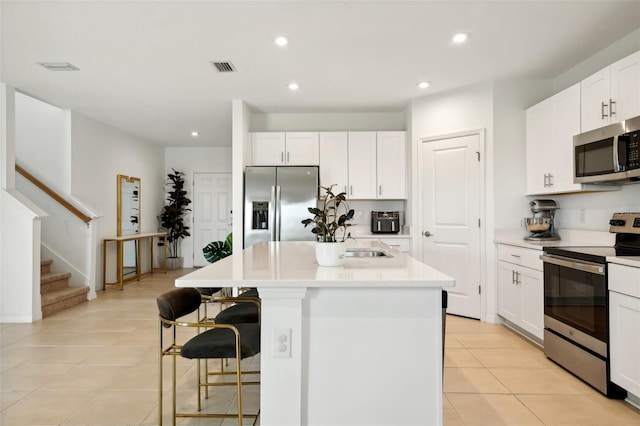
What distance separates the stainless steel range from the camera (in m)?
2.32

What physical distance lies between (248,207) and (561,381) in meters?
3.60

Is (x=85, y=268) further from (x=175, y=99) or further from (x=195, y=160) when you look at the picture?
(x=195, y=160)

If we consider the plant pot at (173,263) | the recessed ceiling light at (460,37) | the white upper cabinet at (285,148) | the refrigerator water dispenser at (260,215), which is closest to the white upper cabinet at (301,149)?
the white upper cabinet at (285,148)

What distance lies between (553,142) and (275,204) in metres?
3.06

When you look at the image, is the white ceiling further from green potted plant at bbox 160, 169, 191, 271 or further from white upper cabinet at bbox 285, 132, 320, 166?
green potted plant at bbox 160, 169, 191, 271

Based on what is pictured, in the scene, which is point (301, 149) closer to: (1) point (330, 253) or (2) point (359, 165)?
(2) point (359, 165)

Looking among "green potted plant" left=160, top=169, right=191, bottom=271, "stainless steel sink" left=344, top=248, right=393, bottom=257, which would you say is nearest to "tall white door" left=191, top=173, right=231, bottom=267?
"green potted plant" left=160, top=169, right=191, bottom=271

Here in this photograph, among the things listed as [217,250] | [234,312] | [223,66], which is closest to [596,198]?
[234,312]

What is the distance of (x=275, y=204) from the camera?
4668 millimetres

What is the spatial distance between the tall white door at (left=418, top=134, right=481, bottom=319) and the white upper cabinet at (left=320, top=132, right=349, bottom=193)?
1042 mm

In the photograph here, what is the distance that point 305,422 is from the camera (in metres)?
1.65

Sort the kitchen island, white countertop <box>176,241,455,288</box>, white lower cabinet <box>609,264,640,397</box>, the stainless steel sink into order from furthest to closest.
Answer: the stainless steel sink, white lower cabinet <box>609,264,640,397</box>, the kitchen island, white countertop <box>176,241,455,288</box>

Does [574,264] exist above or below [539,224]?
below

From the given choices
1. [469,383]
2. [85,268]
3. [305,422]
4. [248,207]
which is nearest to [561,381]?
[469,383]
